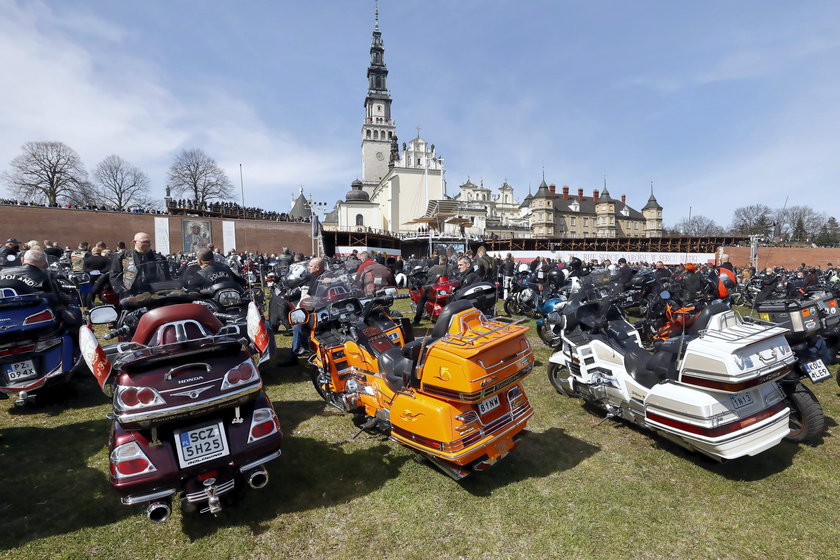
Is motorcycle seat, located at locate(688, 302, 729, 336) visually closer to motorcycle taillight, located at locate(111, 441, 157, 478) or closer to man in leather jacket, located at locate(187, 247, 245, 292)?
motorcycle taillight, located at locate(111, 441, 157, 478)

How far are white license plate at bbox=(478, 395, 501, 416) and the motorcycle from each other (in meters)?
5.13

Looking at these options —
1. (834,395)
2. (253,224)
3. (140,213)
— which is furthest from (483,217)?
(834,395)

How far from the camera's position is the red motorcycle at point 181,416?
2.24m

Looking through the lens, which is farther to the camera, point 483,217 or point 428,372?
point 483,217

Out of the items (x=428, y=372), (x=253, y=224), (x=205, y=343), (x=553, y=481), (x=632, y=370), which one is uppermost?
(x=253, y=224)

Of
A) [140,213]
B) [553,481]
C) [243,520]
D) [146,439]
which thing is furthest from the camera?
[140,213]

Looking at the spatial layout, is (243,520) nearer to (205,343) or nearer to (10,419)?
(205,343)

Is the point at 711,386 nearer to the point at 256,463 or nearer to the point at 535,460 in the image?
the point at 535,460

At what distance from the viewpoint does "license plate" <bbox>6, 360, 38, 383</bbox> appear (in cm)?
424

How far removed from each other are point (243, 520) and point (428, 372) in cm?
174

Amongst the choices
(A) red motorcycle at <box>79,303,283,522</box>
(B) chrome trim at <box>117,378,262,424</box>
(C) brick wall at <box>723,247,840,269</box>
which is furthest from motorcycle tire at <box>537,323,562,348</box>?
(C) brick wall at <box>723,247,840,269</box>

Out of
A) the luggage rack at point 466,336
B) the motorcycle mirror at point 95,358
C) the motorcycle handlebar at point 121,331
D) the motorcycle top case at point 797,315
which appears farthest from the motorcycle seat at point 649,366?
the motorcycle handlebar at point 121,331

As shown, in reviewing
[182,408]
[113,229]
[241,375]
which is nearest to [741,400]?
[241,375]

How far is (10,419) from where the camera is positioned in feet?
14.2
